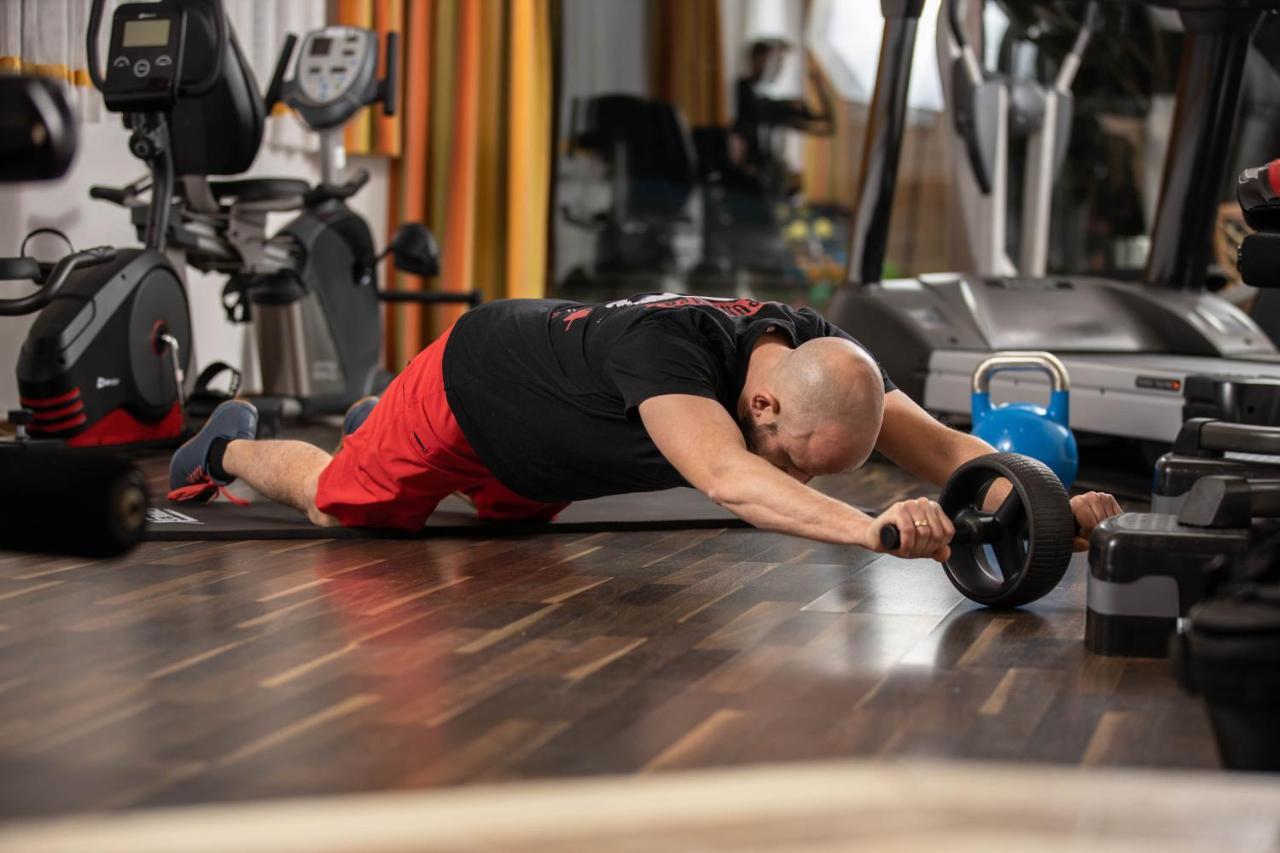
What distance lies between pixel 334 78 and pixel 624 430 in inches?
107

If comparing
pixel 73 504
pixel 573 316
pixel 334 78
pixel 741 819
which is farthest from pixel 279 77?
pixel 741 819

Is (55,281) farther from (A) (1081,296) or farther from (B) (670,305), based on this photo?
(A) (1081,296)

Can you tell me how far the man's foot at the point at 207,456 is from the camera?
296 cm

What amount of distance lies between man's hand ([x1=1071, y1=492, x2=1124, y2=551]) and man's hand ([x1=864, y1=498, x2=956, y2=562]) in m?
0.33

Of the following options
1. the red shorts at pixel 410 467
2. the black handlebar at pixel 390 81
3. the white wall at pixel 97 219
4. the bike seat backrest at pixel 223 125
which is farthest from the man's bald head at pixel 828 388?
the black handlebar at pixel 390 81

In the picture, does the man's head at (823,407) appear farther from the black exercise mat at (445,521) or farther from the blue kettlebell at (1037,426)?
the blue kettlebell at (1037,426)

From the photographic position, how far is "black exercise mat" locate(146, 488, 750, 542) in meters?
2.65

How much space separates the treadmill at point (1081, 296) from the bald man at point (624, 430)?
1624mm

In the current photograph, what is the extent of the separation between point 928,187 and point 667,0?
63.2 inches

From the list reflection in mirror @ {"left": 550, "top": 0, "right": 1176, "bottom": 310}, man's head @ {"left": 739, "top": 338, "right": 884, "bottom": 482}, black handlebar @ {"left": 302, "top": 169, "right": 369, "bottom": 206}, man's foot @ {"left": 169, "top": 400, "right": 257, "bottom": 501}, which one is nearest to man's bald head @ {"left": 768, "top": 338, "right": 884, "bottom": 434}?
man's head @ {"left": 739, "top": 338, "right": 884, "bottom": 482}

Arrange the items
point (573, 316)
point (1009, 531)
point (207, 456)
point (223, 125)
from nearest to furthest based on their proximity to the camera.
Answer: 1. point (1009, 531)
2. point (573, 316)
3. point (207, 456)
4. point (223, 125)

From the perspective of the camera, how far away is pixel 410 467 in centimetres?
252

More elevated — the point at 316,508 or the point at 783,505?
the point at 783,505

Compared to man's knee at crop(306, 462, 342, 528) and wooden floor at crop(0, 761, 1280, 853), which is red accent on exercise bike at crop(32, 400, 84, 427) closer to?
man's knee at crop(306, 462, 342, 528)
